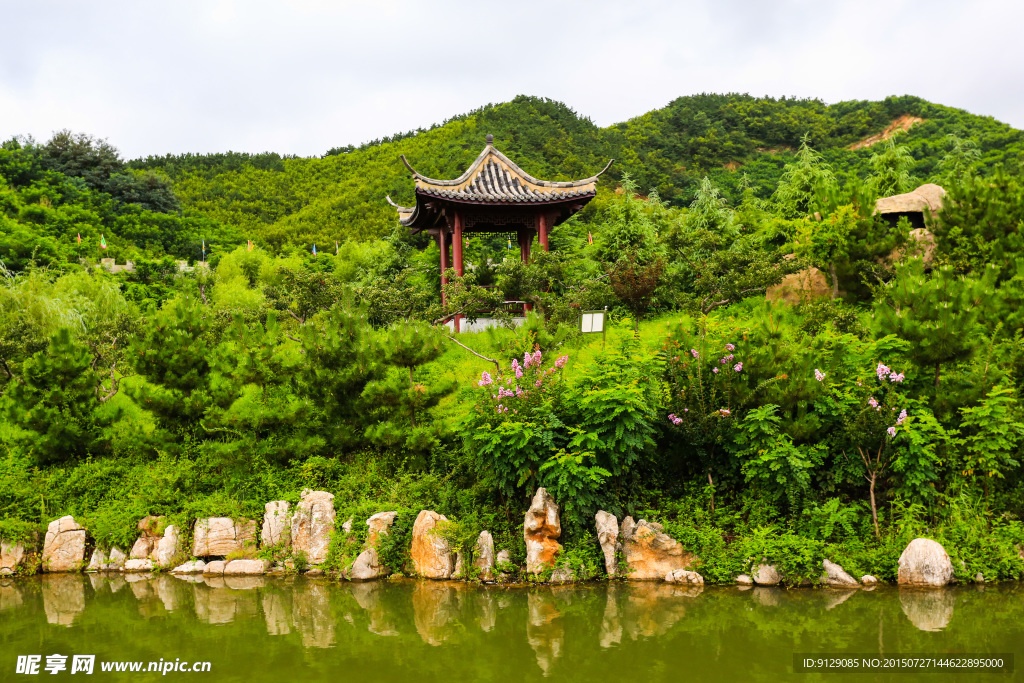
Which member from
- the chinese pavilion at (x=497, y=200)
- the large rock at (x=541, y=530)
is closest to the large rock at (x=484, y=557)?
the large rock at (x=541, y=530)

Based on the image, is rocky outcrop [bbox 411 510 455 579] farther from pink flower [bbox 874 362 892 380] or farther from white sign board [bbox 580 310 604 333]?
pink flower [bbox 874 362 892 380]

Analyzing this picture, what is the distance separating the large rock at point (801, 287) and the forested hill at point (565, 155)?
55.6 feet

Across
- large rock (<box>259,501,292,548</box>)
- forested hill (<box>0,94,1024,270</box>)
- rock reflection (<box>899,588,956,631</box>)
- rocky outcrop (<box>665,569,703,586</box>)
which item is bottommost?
rocky outcrop (<box>665,569,703,586</box>)

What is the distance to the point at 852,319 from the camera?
1007 centimetres

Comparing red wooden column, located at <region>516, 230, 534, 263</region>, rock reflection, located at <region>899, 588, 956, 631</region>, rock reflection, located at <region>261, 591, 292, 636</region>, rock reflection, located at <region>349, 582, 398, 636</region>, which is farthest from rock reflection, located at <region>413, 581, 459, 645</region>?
red wooden column, located at <region>516, 230, 534, 263</region>

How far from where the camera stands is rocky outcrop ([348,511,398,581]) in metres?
7.41

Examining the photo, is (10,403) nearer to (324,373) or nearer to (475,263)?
(324,373)

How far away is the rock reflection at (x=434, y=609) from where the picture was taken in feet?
19.0

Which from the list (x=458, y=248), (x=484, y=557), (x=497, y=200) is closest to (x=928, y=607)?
(x=484, y=557)

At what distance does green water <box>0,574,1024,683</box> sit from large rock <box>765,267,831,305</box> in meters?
7.41

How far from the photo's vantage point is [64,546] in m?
8.12

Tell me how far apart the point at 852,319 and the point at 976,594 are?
15.8 feet

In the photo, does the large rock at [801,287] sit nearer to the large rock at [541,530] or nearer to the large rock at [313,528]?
the large rock at [541,530]

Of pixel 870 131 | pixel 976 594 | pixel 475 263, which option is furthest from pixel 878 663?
pixel 870 131
